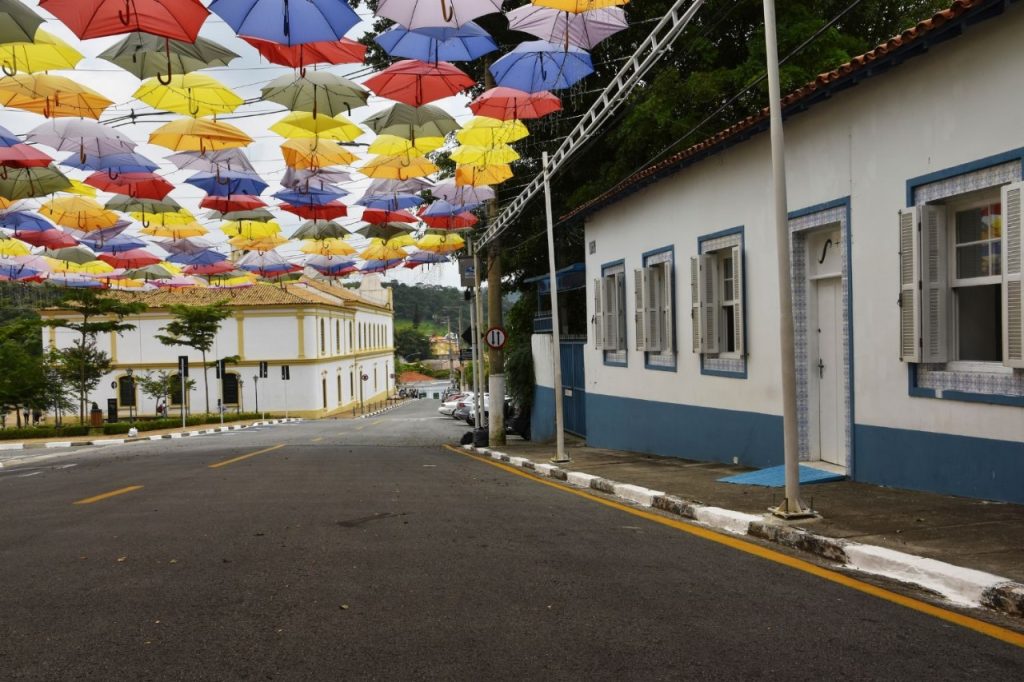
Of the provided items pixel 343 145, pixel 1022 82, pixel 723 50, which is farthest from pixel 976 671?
pixel 723 50

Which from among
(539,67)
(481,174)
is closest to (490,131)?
(481,174)

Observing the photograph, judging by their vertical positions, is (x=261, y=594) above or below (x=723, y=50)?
below

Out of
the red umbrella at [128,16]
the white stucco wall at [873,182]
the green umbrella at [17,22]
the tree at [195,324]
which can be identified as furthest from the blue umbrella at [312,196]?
the tree at [195,324]

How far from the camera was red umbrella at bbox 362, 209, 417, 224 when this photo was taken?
64.3 ft

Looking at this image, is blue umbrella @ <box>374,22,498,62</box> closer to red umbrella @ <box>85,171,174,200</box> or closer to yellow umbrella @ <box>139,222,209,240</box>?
red umbrella @ <box>85,171,174,200</box>

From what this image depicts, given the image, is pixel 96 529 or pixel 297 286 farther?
pixel 297 286

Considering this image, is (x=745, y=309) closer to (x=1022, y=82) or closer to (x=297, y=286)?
(x=1022, y=82)

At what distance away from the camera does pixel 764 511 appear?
7.46 metres

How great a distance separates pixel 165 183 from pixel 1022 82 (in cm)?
1511

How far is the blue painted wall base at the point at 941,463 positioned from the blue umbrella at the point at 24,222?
57.7ft

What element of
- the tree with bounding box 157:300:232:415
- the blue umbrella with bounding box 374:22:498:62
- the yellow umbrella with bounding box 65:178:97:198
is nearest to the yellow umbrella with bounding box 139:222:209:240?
the yellow umbrella with bounding box 65:178:97:198

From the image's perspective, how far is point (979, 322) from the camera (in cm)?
755

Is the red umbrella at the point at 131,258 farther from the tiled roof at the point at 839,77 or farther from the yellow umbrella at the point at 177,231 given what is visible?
the tiled roof at the point at 839,77

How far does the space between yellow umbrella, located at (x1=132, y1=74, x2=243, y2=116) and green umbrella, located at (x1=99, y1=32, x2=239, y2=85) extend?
2.62 feet
